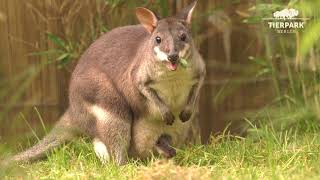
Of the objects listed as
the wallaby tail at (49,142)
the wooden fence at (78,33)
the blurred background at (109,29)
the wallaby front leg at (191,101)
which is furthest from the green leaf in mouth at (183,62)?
the wooden fence at (78,33)

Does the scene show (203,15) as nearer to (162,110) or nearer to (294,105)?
(294,105)

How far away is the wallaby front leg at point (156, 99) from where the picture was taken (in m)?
4.70

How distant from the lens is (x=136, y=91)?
15.8ft

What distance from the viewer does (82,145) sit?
17.0ft

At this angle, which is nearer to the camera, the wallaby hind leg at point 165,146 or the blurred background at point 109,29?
the wallaby hind leg at point 165,146

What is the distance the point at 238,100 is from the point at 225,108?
0.15m

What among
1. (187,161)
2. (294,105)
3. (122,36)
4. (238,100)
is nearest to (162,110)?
(187,161)

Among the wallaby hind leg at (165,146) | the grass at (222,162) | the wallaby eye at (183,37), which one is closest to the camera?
the grass at (222,162)

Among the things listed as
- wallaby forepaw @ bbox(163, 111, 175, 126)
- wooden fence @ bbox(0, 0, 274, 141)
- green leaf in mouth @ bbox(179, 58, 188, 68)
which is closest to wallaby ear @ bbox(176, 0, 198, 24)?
green leaf in mouth @ bbox(179, 58, 188, 68)

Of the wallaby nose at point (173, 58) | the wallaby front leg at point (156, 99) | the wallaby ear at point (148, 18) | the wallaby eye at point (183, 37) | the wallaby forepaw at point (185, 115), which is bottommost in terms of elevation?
the wallaby forepaw at point (185, 115)

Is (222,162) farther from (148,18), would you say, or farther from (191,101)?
(148,18)

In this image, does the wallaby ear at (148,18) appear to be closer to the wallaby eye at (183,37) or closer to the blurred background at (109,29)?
the wallaby eye at (183,37)

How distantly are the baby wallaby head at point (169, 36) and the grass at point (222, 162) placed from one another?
0.70 meters

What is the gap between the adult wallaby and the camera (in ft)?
15.3
